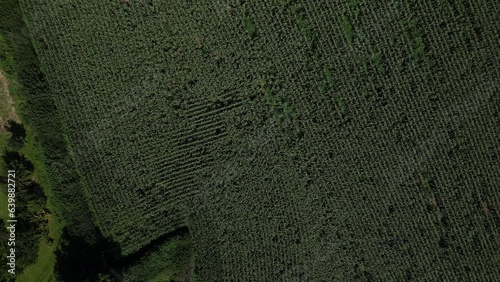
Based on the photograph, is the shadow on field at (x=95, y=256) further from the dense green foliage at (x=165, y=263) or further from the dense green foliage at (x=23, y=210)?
the dense green foliage at (x=23, y=210)

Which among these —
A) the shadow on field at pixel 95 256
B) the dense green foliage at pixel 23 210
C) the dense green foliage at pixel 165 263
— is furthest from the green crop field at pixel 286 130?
the dense green foliage at pixel 23 210

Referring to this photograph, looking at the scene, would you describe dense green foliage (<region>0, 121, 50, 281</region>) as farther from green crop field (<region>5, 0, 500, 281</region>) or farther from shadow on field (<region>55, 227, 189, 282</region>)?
green crop field (<region>5, 0, 500, 281</region>)

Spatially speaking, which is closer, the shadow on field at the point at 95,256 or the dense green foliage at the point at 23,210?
the dense green foliage at the point at 23,210

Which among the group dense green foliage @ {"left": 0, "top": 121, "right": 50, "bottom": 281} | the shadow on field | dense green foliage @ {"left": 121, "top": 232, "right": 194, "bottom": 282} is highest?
dense green foliage @ {"left": 0, "top": 121, "right": 50, "bottom": 281}

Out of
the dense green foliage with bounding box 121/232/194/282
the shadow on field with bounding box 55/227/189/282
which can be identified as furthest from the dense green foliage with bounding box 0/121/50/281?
the dense green foliage with bounding box 121/232/194/282

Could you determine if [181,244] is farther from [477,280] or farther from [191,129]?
[477,280]

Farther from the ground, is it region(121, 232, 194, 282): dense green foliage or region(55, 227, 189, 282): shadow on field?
region(55, 227, 189, 282): shadow on field

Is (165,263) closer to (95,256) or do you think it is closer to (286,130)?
(95,256)

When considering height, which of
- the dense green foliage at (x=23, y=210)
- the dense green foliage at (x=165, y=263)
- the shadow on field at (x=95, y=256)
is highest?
the dense green foliage at (x=23, y=210)

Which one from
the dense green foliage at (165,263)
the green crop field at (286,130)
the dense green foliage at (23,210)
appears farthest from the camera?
the dense green foliage at (165,263)
